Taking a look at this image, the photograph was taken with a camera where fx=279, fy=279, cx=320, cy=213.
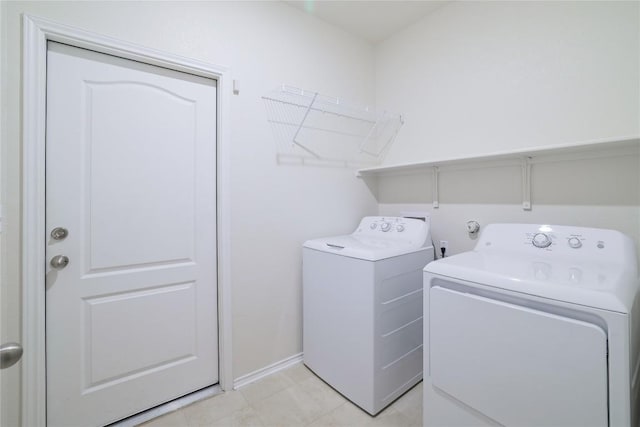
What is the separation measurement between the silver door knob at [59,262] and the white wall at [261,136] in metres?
0.81

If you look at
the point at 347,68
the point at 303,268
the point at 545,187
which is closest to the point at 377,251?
the point at 303,268

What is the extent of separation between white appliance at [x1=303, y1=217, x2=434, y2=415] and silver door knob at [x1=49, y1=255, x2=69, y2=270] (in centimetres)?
130

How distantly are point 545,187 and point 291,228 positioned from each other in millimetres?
1602

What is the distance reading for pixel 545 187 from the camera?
5.34 feet

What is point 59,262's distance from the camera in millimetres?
1347

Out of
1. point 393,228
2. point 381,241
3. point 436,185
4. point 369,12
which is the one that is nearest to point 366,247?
point 381,241

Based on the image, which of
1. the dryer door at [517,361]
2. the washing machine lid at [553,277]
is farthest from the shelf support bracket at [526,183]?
the dryer door at [517,361]

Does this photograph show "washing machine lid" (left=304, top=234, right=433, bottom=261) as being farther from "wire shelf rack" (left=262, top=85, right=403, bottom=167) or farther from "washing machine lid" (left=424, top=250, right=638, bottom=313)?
"wire shelf rack" (left=262, top=85, right=403, bottom=167)

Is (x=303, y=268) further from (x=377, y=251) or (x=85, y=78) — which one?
(x=85, y=78)

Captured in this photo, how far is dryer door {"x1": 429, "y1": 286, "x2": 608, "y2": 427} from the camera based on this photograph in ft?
2.84

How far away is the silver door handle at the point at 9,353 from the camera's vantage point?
A: 497mm

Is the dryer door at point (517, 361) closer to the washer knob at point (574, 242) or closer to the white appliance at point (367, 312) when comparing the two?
the white appliance at point (367, 312)

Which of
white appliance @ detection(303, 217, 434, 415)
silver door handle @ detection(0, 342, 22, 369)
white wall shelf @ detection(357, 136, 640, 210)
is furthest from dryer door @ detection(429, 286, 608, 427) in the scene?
silver door handle @ detection(0, 342, 22, 369)

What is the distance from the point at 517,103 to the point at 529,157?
1.13 feet
